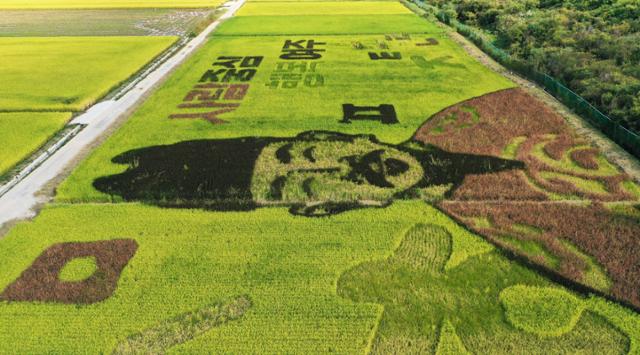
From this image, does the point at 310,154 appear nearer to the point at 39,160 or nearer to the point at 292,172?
the point at 292,172

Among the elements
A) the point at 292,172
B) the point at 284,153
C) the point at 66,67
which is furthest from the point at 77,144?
the point at 66,67

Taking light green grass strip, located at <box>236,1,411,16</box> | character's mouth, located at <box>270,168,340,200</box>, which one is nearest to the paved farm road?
character's mouth, located at <box>270,168,340,200</box>

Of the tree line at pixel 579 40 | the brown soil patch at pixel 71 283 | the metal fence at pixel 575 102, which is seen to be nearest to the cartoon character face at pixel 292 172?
the brown soil patch at pixel 71 283

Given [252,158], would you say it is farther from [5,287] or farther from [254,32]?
[254,32]

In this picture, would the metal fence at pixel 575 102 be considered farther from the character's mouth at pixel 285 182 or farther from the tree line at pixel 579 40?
the character's mouth at pixel 285 182

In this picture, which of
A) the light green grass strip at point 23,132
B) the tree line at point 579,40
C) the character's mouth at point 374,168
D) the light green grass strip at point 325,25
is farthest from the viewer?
the light green grass strip at point 325,25

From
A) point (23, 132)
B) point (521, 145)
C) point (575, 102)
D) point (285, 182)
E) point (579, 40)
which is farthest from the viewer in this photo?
point (579, 40)

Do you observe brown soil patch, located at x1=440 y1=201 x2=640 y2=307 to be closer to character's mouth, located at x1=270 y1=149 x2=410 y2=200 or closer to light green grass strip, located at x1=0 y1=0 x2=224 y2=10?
character's mouth, located at x1=270 y1=149 x2=410 y2=200
